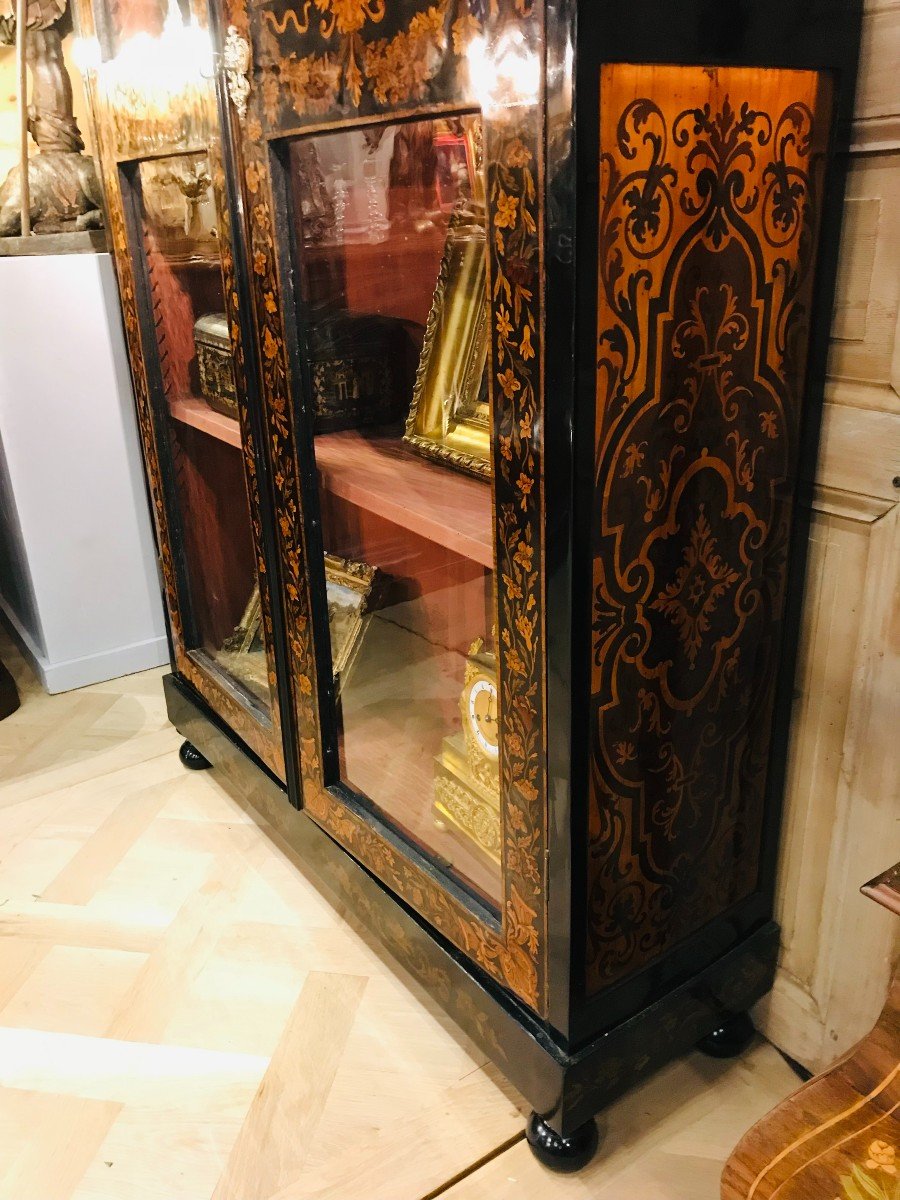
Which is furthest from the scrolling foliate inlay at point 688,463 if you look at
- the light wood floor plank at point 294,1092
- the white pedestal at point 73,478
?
the white pedestal at point 73,478

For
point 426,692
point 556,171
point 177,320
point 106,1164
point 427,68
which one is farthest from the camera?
point 177,320

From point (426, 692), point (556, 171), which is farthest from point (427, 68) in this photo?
point (426, 692)

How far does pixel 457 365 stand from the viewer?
1.03 meters

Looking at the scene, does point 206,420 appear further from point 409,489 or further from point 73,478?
point 73,478

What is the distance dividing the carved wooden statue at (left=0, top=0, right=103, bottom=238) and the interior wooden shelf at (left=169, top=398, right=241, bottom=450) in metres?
0.75

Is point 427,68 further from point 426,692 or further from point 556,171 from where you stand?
point 426,692

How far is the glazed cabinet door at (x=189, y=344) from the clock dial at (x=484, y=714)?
1.10 ft

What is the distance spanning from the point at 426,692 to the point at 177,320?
700 mm

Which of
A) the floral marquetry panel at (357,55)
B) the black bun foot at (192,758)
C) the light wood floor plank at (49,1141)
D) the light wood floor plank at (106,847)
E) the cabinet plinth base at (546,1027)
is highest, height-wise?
the floral marquetry panel at (357,55)

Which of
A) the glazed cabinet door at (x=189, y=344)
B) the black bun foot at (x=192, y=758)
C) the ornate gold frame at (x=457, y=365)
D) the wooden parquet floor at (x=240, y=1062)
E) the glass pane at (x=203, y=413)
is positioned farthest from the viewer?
the black bun foot at (x=192, y=758)

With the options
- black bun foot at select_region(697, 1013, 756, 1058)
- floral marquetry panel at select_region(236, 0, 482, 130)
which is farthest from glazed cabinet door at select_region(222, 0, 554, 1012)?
black bun foot at select_region(697, 1013, 756, 1058)

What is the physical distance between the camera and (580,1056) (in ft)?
3.23

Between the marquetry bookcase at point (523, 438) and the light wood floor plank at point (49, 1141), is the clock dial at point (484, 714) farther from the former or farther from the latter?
the light wood floor plank at point (49, 1141)

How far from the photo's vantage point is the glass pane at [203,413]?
132 centimetres
